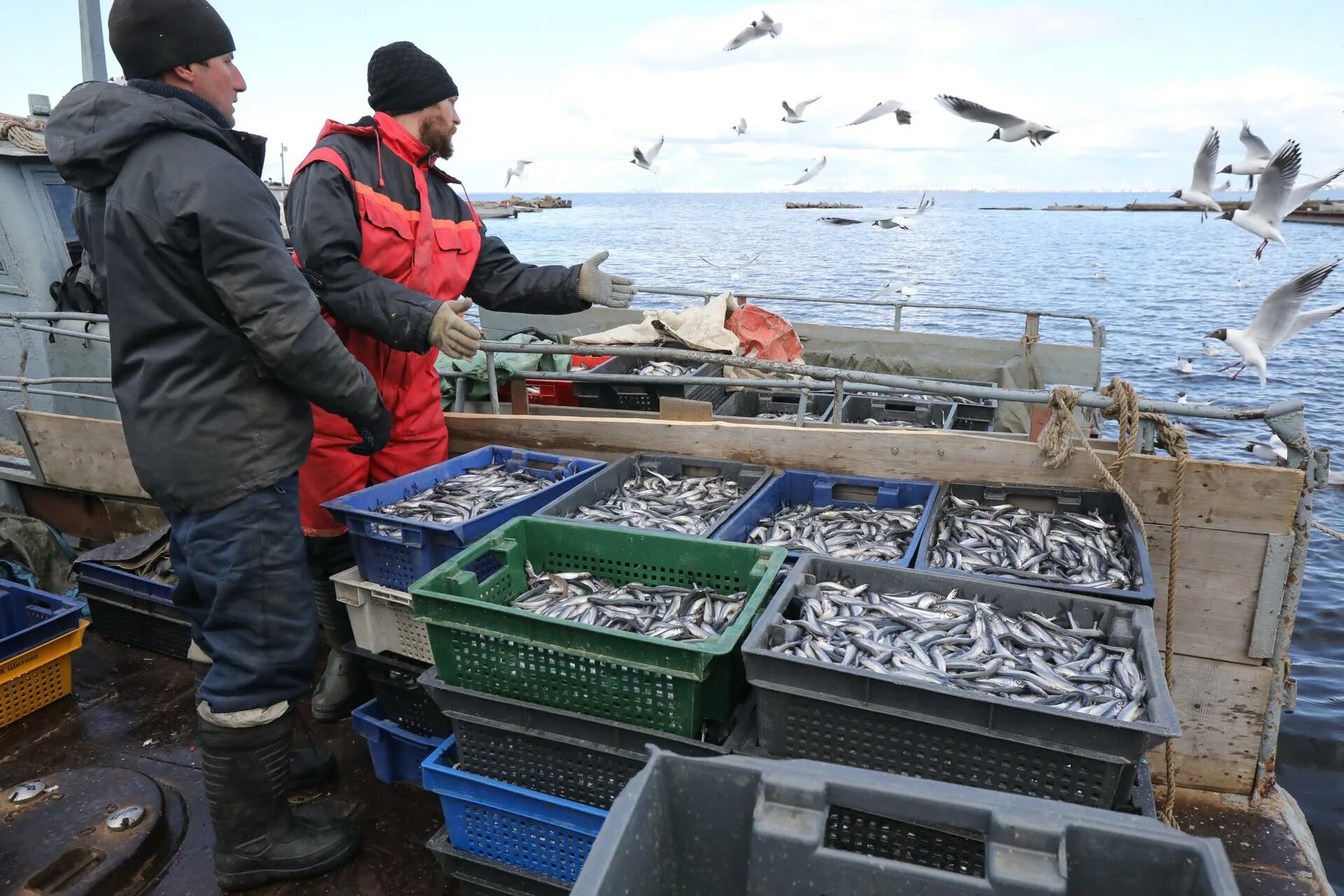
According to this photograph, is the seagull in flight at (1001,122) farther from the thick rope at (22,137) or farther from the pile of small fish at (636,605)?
the thick rope at (22,137)

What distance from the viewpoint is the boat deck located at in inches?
132

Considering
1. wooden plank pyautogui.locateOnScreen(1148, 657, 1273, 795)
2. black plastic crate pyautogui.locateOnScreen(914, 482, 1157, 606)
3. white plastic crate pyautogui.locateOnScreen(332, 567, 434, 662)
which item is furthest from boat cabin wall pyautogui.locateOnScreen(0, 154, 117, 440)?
wooden plank pyautogui.locateOnScreen(1148, 657, 1273, 795)

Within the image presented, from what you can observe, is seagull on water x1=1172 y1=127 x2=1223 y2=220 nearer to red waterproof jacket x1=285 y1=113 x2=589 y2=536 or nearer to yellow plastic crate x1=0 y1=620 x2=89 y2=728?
red waterproof jacket x1=285 y1=113 x2=589 y2=536

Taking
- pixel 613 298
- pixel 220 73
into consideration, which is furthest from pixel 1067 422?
pixel 220 73

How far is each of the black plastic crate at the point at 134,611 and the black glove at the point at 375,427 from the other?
226 cm

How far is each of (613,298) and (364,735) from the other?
102 inches

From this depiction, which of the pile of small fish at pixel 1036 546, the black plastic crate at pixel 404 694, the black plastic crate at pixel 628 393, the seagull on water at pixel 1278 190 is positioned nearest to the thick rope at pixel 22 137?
the black plastic crate at pixel 628 393

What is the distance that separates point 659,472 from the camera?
468 centimetres

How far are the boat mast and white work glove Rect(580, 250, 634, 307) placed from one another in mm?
6703

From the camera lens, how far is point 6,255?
7668mm

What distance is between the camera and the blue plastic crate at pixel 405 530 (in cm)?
344

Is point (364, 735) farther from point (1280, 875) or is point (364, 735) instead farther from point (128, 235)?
point (1280, 875)

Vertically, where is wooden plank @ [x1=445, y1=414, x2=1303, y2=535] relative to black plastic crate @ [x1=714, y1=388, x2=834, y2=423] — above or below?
above

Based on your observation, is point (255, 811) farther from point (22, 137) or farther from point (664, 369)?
point (22, 137)
